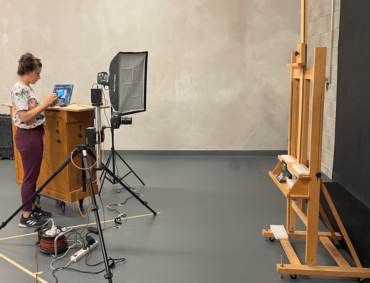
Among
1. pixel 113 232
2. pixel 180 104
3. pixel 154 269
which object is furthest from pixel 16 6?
pixel 154 269

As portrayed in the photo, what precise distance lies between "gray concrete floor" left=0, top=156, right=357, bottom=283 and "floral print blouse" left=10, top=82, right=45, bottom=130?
0.93m

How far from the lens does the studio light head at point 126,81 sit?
3582 millimetres

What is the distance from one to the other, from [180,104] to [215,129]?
2.28 ft

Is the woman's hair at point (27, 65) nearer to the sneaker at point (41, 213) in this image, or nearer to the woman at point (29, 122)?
the woman at point (29, 122)

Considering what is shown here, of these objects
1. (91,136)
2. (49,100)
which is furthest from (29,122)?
(91,136)

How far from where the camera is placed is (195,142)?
5.90m

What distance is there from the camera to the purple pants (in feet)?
10.2

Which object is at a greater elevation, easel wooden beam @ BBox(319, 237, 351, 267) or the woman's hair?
the woman's hair

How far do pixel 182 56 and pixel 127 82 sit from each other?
216 centimetres

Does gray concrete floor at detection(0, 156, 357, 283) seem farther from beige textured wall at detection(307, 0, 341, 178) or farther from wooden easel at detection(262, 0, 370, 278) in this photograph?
beige textured wall at detection(307, 0, 341, 178)

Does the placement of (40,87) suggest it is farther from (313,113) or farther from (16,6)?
(313,113)

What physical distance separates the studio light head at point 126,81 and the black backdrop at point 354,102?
210 centimetres

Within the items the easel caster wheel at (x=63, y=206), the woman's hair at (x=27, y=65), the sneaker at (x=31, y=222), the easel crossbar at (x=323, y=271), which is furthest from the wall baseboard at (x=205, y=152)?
the easel crossbar at (x=323, y=271)

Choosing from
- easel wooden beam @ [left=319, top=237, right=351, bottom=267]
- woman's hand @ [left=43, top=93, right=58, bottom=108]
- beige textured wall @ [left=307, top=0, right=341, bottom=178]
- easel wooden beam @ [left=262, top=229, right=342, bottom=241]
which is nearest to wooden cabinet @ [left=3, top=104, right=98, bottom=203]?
woman's hand @ [left=43, top=93, right=58, bottom=108]
